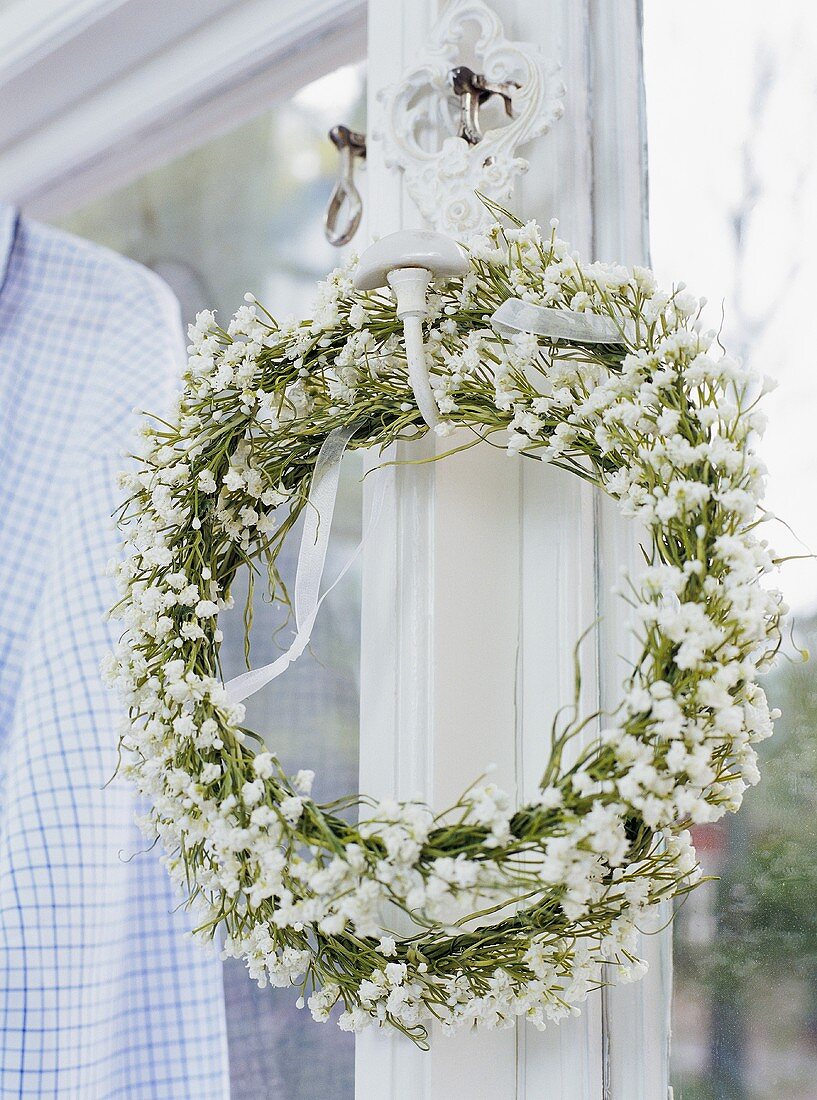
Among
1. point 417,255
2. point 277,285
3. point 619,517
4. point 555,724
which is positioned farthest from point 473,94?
point 277,285

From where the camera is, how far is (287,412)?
0.69 m

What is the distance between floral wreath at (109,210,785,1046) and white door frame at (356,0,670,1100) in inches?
1.3

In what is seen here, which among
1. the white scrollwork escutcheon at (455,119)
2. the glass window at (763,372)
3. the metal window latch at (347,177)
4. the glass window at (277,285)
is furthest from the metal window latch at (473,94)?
the glass window at (277,285)

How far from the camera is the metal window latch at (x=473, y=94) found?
74cm

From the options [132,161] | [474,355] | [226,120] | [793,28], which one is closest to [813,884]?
[474,355]

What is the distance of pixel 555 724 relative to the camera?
1.67 ft

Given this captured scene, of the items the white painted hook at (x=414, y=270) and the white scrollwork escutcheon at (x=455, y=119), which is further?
the white scrollwork escutcheon at (x=455, y=119)

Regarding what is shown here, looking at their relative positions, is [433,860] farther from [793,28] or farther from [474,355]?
[793,28]

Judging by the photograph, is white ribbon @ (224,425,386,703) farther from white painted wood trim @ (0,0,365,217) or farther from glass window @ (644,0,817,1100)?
white painted wood trim @ (0,0,365,217)

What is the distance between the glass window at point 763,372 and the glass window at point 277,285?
1.47ft

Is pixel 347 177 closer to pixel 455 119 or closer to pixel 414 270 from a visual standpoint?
pixel 455 119

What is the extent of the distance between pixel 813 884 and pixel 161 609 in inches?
17.7

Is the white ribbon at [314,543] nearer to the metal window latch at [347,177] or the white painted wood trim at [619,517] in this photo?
the white painted wood trim at [619,517]

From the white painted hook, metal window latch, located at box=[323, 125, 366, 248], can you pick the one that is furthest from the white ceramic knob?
metal window latch, located at box=[323, 125, 366, 248]
